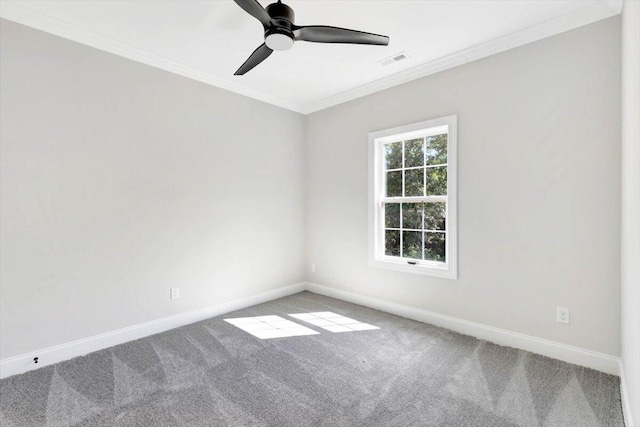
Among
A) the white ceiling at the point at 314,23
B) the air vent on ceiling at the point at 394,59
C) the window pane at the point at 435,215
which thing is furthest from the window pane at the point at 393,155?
the air vent on ceiling at the point at 394,59

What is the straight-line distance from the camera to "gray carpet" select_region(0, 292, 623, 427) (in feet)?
5.86

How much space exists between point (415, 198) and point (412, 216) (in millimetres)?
219

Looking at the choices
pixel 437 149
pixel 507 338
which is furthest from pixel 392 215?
pixel 507 338

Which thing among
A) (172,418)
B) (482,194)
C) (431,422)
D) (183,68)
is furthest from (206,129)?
(431,422)

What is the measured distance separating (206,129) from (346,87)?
179cm

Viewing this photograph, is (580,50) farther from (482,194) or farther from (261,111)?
(261,111)

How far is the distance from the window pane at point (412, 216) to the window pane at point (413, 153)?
0.47 m

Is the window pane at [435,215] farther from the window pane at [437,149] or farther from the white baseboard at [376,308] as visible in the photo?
the white baseboard at [376,308]

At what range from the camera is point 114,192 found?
2736 mm

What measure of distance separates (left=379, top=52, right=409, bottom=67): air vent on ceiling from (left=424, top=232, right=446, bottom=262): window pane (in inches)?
73.4

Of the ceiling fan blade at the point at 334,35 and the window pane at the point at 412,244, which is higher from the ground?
the ceiling fan blade at the point at 334,35

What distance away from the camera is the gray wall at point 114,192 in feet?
7.54

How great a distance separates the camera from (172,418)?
1.78 m
